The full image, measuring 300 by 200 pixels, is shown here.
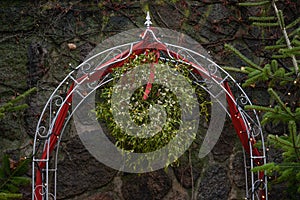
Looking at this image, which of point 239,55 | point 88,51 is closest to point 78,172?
point 88,51

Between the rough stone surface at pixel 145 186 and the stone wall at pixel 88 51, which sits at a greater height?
the stone wall at pixel 88 51

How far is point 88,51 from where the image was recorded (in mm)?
2602

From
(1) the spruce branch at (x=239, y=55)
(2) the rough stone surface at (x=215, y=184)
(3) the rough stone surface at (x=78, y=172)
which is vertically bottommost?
(2) the rough stone surface at (x=215, y=184)

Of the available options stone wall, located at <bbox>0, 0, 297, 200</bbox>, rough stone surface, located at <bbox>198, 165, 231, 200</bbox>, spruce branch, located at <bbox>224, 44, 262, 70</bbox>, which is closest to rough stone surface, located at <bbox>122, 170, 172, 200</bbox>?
stone wall, located at <bbox>0, 0, 297, 200</bbox>

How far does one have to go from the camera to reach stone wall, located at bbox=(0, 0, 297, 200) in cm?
246

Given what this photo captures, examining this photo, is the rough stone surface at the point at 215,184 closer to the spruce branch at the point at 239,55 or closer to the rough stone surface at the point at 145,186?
the rough stone surface at the point at 145,186

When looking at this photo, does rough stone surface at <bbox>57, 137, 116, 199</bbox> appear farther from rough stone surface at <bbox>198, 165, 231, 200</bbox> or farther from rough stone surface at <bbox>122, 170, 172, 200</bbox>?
rough stone surface at <bbox>198, 165, 231, 200</bbox>

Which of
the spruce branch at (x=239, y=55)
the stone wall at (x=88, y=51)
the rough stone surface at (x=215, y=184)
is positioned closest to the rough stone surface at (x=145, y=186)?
the stone wall at (x=88, y=51)

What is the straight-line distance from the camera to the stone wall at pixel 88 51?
246 centimetres

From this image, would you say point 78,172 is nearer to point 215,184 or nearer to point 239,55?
point 215,184

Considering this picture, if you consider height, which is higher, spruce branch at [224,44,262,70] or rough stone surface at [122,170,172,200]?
spruce branch at [224,44,262,70]

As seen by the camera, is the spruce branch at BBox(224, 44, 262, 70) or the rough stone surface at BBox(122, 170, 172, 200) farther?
the rough stone surface at BBox(122, 170, 172, 200)

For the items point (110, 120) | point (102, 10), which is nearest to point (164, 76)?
point (110, 120)

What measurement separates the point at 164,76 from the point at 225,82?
13.4 inches
